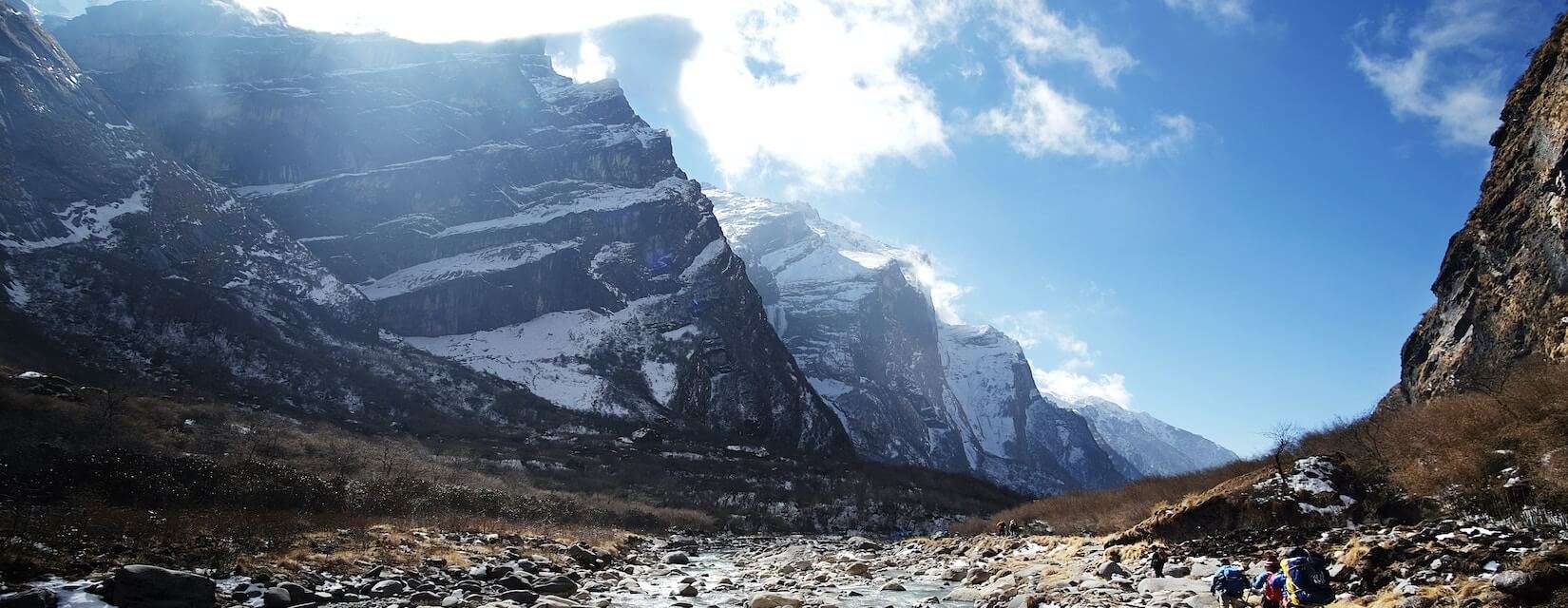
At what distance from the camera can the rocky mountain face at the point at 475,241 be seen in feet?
508

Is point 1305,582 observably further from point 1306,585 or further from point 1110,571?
point 1110,571

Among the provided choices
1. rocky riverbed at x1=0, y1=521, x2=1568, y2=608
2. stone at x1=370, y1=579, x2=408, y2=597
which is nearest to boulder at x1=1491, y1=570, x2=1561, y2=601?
rocky riverbed at x1=0, y1=521, x2=1568, y2=608

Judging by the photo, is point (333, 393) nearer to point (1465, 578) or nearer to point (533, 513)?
point (533, 513)

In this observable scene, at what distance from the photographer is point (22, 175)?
10312cm

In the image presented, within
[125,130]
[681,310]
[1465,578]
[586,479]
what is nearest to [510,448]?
[586,479]

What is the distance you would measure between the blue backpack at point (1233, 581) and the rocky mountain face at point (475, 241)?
12960 cm

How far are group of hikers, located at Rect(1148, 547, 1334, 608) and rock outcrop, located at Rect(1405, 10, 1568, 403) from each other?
1958cm

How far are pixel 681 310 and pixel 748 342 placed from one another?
18546mm

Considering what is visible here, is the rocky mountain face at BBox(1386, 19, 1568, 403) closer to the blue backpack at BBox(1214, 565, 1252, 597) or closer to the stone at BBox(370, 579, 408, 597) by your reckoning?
the blue backpack at BBox(1214, 565, 1252, 597)

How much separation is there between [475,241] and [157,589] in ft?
580

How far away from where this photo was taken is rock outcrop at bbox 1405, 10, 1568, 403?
2862 centimetres

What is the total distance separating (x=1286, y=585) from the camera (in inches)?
519

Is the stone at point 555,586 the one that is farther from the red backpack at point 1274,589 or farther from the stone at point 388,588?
the red backpack at point 1274,589

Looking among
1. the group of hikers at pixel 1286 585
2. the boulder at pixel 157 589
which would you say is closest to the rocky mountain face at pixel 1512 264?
the group of hikers at pixel 1286 585
